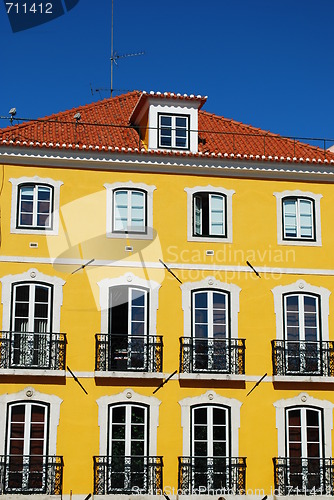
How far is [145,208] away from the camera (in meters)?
27.3

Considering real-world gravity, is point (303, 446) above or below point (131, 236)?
below

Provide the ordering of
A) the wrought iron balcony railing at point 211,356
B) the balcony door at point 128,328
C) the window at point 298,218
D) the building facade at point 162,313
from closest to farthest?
the building facade at point 162,313, the balcony door at point 128,328, the wrought iron balcony railing at point 211,356, the window at point 298,218

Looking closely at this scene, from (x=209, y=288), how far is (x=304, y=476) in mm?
5992

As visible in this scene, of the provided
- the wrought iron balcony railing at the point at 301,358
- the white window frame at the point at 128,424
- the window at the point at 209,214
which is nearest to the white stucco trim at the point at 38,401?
the white window frame at the point at 128,424

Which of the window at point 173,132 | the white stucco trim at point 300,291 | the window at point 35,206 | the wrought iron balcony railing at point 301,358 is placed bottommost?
the wrought iron balcony railing at point 301,358

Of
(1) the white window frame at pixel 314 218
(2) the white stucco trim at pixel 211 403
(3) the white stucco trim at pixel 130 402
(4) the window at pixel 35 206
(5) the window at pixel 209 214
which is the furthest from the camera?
(1) the white window frame at pixel 314 218

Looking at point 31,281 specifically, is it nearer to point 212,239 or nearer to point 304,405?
point 212,239

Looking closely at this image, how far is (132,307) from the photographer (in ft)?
87.3

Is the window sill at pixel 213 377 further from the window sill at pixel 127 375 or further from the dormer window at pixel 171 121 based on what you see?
the dormer window at pixel 171 121

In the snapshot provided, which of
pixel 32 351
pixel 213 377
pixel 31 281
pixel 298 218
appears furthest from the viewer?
pixel 298 218

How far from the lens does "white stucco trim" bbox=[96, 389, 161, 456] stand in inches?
1000

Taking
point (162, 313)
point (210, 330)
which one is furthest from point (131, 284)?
point (210, 330)

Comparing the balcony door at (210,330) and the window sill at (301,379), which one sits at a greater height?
the balcony door at (210,330)

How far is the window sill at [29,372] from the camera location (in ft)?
82.2
